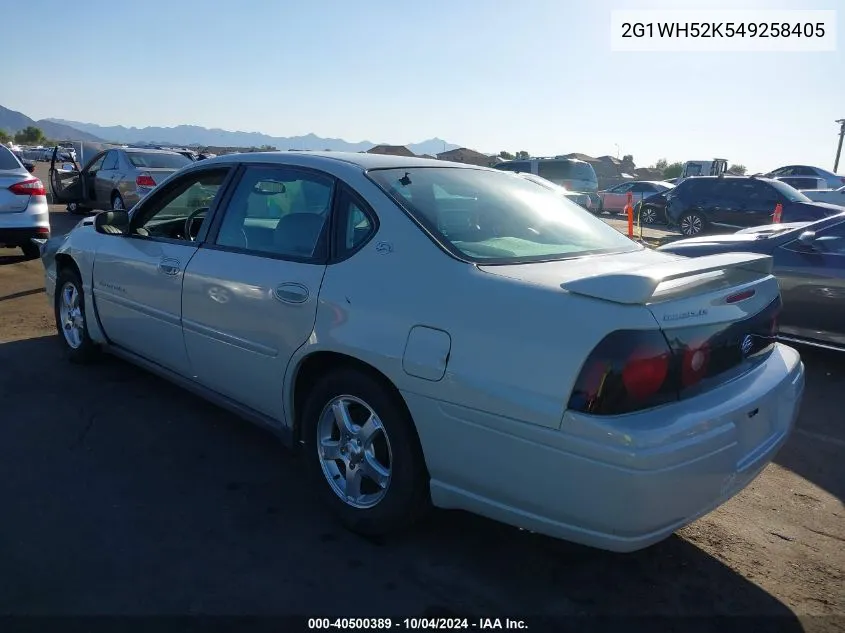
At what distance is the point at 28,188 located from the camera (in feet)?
28.2

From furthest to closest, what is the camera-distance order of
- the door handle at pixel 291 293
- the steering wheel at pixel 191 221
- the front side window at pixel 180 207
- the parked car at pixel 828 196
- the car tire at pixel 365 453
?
the parked car at pixel 828 196 → the steering wheel at pixel 191 221 → the front side window at pixel 180 207 → the door handle at pixel 291 293 → the car tire at pixel 365 453

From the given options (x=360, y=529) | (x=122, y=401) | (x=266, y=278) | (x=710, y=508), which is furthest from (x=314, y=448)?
(x=122, y=401)

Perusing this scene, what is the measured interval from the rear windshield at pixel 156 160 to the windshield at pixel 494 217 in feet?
37.5

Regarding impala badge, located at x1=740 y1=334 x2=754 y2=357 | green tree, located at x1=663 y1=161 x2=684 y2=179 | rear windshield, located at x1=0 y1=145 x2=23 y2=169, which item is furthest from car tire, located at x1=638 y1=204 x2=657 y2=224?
green tree, located at x1=663 y1=161 x2=684 y2=179

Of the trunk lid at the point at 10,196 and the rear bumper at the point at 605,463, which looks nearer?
the rear bumper at the point at 605,463

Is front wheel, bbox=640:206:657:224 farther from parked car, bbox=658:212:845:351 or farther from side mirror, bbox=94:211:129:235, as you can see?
side mirror, bbox=94:211:129:235

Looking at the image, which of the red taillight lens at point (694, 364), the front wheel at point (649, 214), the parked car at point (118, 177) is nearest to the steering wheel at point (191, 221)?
the red taillight lens at point (694, 364)

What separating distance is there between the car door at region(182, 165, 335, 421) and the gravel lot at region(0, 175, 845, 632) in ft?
1.54

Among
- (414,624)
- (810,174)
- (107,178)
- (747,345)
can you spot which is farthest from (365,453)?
(810,174)

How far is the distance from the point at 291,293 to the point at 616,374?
5.14 ft

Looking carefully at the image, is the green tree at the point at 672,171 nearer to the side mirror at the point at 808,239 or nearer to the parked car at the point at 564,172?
the parked car at the point at 564,172

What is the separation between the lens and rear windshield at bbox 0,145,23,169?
8.73 meters

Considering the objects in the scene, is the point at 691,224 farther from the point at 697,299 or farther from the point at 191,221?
the point at 697,299

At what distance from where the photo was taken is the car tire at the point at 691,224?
1670cm
